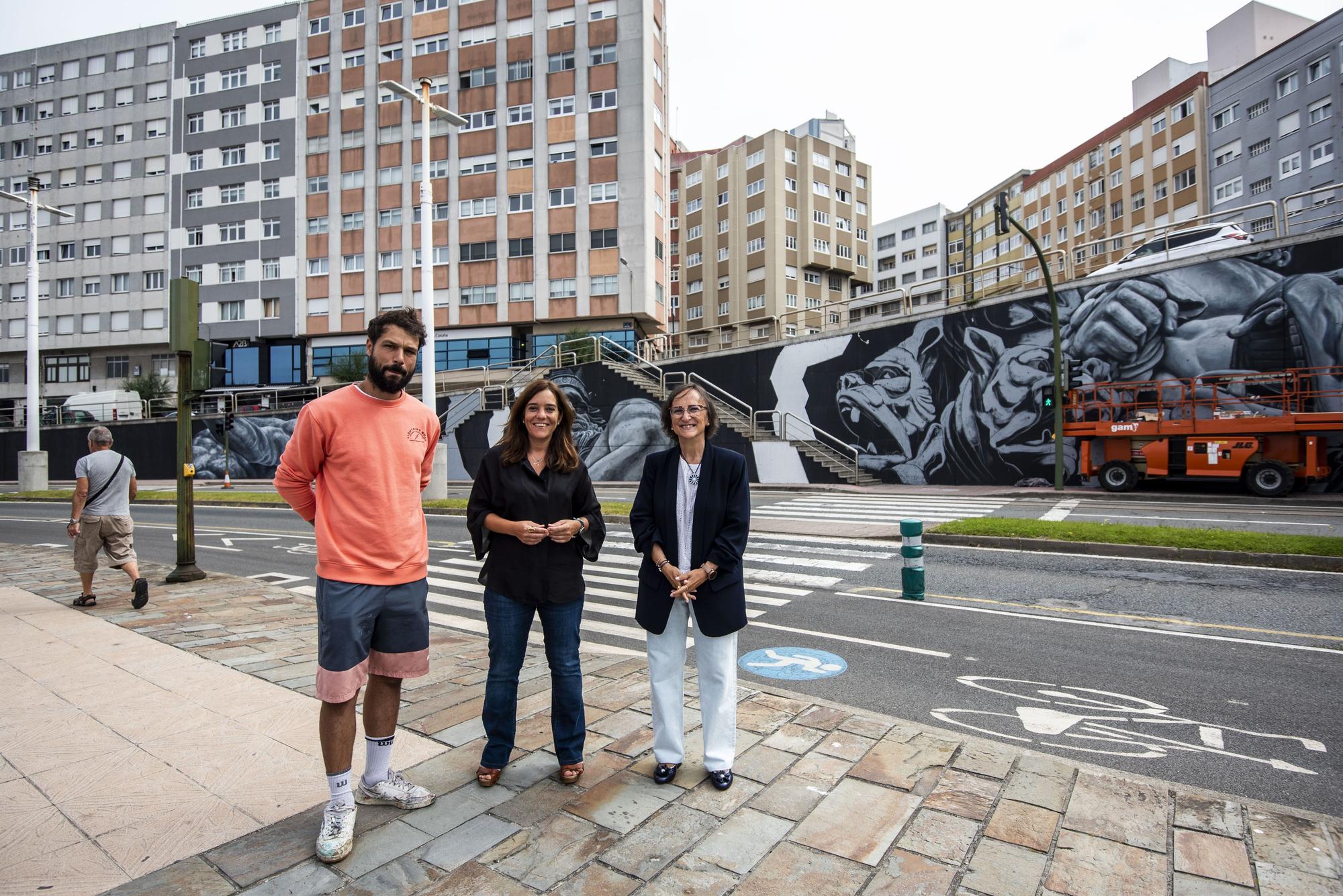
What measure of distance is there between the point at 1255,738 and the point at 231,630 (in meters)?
7.31

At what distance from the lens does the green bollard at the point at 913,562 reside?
7586mm

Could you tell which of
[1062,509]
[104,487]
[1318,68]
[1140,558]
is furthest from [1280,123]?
[104,487]

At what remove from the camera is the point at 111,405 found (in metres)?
41.2

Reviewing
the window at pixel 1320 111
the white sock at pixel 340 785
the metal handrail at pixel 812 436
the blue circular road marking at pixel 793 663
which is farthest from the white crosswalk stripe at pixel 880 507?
the window at pixel 1320 111

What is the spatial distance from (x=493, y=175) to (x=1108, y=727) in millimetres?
42761

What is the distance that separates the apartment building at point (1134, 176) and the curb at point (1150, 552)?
120 ft

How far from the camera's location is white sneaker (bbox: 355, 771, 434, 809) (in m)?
3.06

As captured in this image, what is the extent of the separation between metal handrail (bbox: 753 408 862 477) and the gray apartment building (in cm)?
2453

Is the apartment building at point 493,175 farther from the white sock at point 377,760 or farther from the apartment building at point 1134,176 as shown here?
the white sock at point 377,760

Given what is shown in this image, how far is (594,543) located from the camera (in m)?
3.40

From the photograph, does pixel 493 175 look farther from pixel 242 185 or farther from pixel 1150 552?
pixel 1150 552

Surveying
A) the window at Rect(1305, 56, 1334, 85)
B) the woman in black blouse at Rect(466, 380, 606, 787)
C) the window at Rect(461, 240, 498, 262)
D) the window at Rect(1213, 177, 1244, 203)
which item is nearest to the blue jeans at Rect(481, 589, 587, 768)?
the woman in black blouse at Rect(466, 380, 606, 787)

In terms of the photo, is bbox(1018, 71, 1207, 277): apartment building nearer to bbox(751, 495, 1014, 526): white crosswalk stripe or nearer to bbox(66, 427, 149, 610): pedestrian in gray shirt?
bbox(751, 495, 1014, 526): white crosswalk stripe

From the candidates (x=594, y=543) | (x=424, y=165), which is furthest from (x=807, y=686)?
(x=424, y=165)
